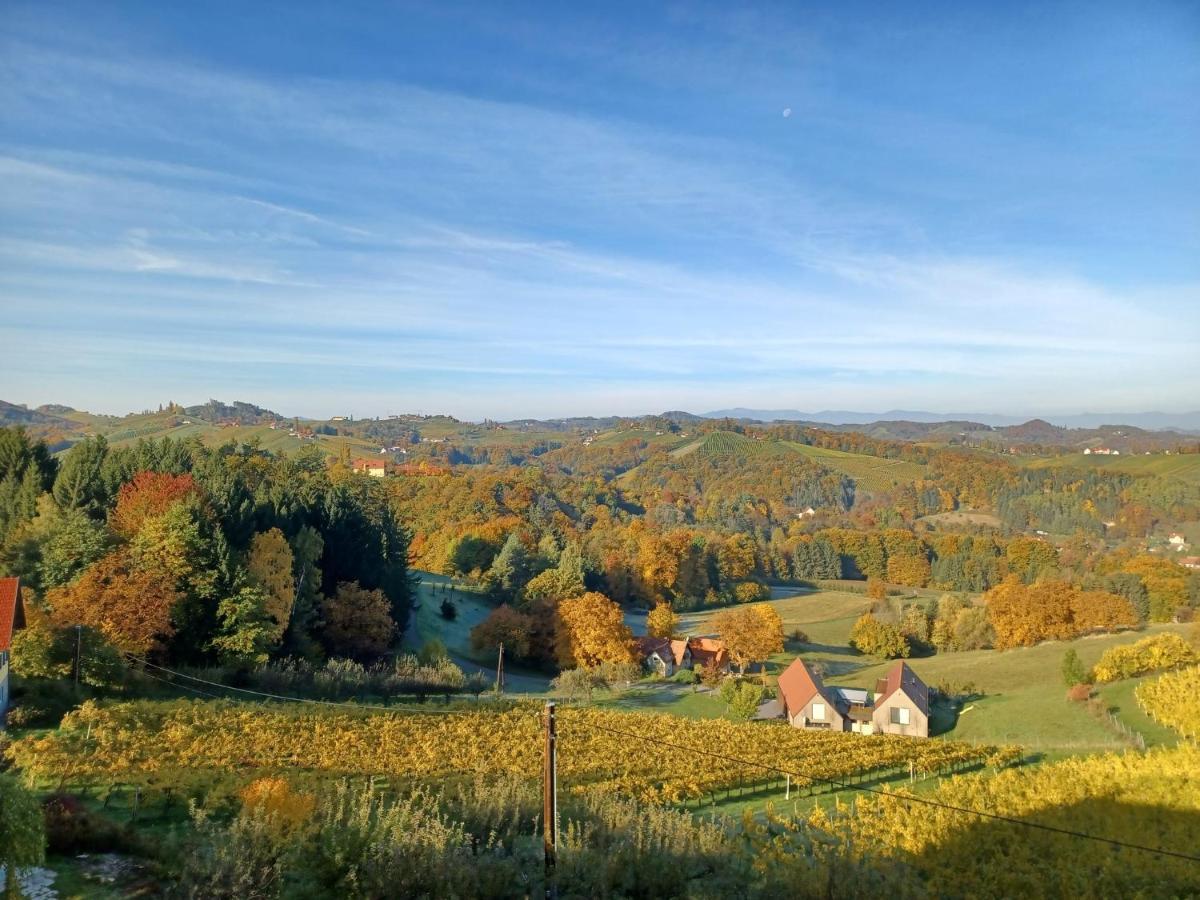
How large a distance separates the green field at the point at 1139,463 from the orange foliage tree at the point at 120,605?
165438 millimetres

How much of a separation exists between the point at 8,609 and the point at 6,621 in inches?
20.6

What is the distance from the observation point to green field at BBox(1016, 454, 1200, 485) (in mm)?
146500

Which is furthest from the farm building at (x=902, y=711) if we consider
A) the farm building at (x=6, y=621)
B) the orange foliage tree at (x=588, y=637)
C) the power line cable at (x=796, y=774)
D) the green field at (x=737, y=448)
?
the green field at (x=737, y=448)

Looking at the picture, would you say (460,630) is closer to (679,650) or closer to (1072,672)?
(679,650)

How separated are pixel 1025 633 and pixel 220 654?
49.8m

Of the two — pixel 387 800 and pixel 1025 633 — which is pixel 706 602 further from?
pixel 387 800

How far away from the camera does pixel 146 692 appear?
24750mm

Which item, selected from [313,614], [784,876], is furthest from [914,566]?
[784,876]

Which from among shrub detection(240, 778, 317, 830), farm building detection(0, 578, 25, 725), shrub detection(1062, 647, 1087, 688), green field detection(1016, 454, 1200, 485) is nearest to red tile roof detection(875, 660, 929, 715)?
shrub detection(1062, 647, 1087, 688)

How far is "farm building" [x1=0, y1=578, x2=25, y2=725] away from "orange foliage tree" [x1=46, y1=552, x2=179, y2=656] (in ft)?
7.56

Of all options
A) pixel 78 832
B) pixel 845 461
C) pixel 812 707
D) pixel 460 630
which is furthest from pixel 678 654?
pixel 845 461

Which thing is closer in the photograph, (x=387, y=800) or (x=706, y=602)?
(x=387, y=800)

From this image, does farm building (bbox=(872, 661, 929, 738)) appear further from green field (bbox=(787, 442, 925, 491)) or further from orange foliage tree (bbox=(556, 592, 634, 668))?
green field (bbox=(787, 442, 925, 491))

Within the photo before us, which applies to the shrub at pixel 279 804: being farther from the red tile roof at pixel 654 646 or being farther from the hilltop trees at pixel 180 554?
the red tile roof at pixel 654 646
